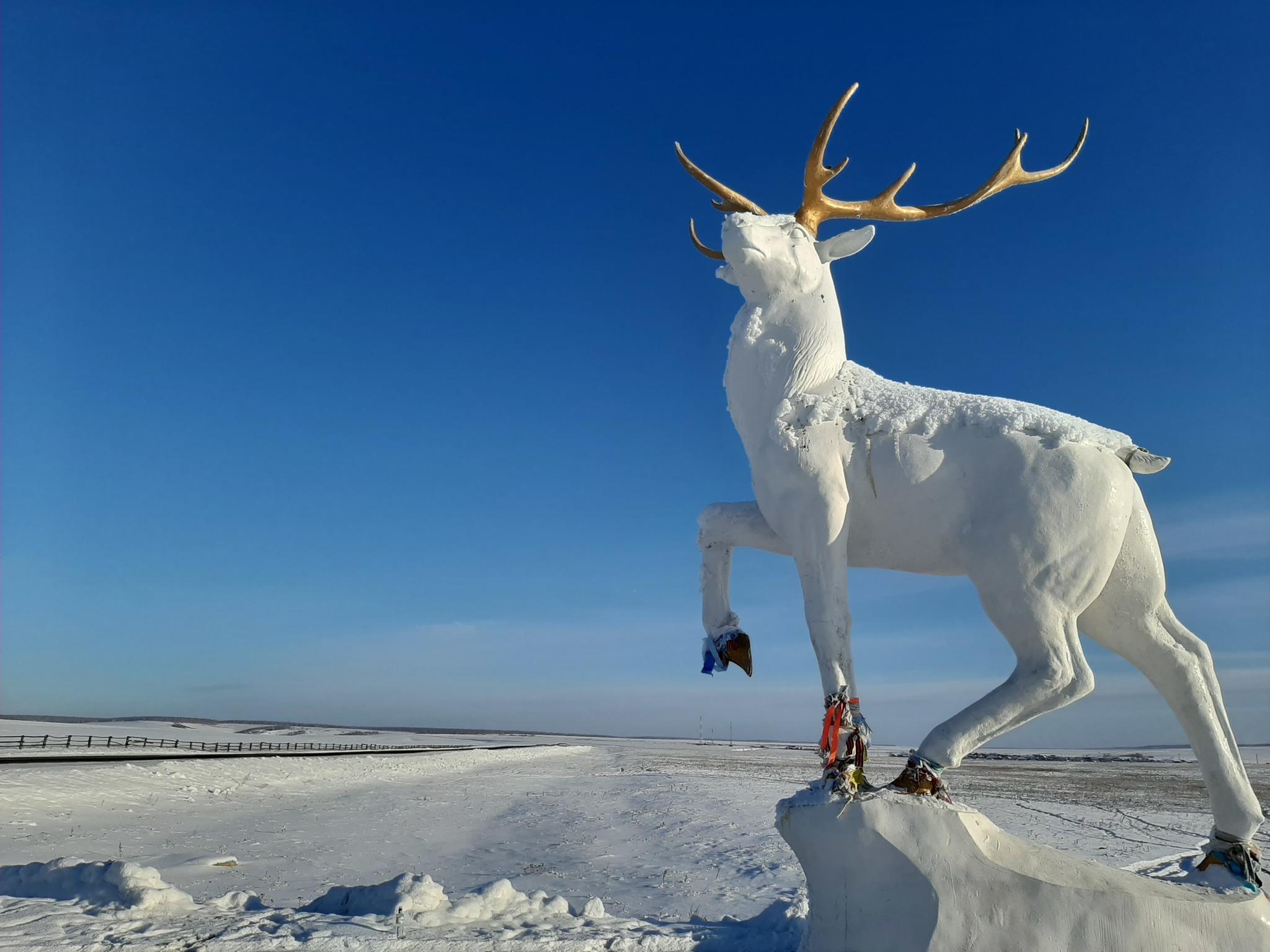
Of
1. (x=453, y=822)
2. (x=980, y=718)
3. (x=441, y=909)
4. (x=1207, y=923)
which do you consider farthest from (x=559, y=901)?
(x=453, y=822)

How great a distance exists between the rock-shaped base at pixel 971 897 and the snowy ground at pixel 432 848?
3.53ft

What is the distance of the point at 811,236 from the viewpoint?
13.7 ft

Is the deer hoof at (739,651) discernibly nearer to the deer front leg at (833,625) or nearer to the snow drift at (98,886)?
the deer front leg at (833,625)

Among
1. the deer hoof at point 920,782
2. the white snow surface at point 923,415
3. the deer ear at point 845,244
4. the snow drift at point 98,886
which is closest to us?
the deer hoof at point 920,782

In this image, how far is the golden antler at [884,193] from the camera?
4.15m

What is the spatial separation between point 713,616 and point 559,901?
2059mm

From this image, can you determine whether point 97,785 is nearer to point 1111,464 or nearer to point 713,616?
point 713,616

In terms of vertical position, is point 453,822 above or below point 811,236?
below

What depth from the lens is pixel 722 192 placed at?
4410mm

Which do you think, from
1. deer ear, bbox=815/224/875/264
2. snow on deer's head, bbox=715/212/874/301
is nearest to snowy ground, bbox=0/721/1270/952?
snow on deer's head, bbox=715/212/874/301

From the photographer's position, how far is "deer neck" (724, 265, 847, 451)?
13.1 ft

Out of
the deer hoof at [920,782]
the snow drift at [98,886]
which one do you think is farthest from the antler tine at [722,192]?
the snow drift at [98,886]

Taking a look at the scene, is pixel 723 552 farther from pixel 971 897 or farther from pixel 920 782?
pixel 971 897

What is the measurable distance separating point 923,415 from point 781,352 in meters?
0.77
